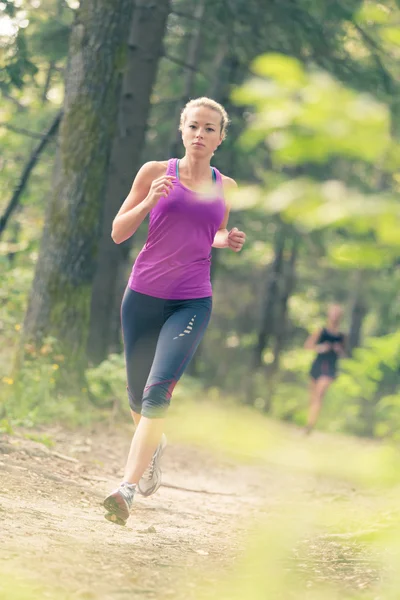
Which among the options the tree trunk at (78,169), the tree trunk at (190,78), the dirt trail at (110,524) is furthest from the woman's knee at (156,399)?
the tree trunk at (190,78)

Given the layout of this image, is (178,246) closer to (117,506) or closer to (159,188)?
(159,188)

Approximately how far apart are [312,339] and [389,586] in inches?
495

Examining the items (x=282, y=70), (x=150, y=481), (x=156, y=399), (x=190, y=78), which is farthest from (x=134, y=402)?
(x=190, y=78)

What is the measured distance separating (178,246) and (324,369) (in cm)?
991

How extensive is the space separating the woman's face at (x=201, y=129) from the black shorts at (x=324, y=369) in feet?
32.1

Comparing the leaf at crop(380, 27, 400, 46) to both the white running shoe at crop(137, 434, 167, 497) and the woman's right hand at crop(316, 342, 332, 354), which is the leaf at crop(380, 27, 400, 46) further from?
the woman's right hand at crop(316, 342, 332, 354)

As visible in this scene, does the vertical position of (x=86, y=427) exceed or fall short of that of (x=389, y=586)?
it falls short

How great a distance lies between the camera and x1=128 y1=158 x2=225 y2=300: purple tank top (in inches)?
192

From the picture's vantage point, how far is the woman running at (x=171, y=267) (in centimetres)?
484

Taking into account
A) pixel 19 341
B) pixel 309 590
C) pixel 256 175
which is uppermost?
pixel 256 175

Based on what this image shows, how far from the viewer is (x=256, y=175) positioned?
22.5 m

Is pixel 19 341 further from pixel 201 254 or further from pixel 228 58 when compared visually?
pixel 228 58

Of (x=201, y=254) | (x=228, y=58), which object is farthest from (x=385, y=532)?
(x=228, y=58)

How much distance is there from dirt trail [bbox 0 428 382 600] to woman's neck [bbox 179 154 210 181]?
168 centimetres
